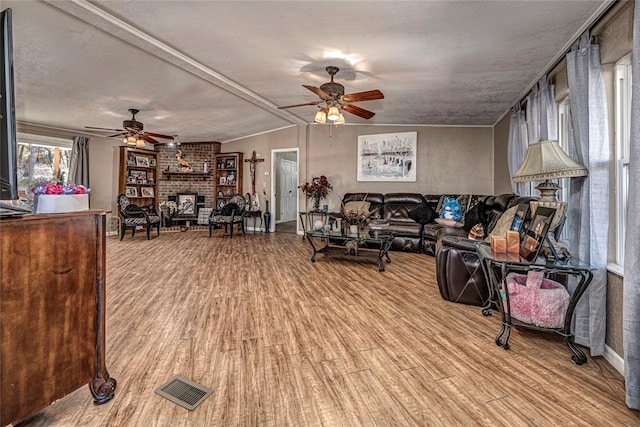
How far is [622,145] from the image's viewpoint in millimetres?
2021

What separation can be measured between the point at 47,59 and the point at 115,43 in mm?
1010

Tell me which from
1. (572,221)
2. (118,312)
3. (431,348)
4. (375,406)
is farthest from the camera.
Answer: (118,312)

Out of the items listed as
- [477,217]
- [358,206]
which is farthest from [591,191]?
[358,206]

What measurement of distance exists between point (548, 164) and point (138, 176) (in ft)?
28.4

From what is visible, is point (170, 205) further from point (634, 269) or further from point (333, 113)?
point (634, 269)

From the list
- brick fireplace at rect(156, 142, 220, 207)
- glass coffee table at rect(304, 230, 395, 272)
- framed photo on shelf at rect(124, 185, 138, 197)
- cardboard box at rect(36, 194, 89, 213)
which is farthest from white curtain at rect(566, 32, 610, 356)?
framed photo on shelf at rect(124, 185, 138, 197)

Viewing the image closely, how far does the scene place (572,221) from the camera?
7.54ft

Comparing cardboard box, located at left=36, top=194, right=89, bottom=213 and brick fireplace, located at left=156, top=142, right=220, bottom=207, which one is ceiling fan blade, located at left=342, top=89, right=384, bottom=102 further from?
brick fireplace, located at left=156, top=142, right=220, bottom=207

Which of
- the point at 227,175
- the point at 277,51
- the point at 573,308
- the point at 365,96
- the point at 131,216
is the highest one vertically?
the point at 277,51

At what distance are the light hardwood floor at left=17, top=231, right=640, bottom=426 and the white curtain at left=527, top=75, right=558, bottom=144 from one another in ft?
6.72

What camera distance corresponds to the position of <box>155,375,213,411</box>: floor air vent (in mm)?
1492

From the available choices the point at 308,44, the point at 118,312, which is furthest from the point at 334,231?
the point at 118,312

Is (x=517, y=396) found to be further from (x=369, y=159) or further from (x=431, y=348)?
(x=369, y=159)

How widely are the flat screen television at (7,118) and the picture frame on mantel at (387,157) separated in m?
6.11
